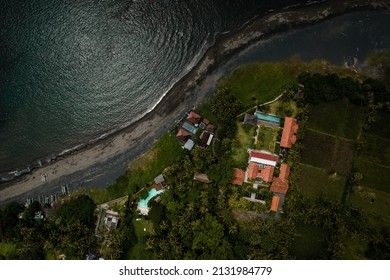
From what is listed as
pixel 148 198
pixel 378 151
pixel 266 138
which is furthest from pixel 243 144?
pixel 378 151

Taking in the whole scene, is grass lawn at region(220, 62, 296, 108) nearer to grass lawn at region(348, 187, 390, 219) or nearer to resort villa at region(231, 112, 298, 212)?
resort villa at region(231, 112, 298, 212)

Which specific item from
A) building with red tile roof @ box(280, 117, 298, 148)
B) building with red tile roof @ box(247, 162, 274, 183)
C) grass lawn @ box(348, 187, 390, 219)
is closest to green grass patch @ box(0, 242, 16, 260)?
building with red tile roof @ box(247, 162, 274, 183)

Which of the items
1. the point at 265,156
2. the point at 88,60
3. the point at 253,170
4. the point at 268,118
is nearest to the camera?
the point at 253,170

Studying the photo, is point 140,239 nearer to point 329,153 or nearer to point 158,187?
point 158,187

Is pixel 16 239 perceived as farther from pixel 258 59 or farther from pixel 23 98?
pixel 258 59

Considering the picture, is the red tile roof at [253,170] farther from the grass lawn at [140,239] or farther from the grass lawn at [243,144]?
the grass lawn at [140,239]

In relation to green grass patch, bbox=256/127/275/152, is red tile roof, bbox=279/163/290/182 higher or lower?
lower
